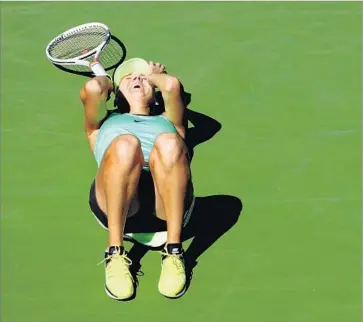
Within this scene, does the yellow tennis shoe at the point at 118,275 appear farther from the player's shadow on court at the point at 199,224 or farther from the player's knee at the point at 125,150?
the player's knee at the point at 125,150

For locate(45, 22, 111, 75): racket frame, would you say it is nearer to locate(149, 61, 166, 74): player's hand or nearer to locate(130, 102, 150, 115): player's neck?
locate(149, 61, 166, 74): player's hand

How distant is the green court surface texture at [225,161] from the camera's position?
17.8 feet

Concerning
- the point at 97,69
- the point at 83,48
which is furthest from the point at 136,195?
the point at 83,48

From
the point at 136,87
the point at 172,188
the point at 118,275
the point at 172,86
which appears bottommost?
the point at 118,275

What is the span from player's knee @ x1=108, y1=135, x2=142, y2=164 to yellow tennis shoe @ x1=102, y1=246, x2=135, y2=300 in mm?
447

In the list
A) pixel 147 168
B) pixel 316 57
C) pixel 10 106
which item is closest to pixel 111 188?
pixel 147 168

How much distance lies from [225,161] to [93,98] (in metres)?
0.87

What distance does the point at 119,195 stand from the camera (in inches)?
213

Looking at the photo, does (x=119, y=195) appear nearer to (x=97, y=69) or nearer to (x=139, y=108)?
(x=139, y=108)

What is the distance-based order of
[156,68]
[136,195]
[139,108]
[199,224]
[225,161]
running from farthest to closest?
[156,68] → [225,161] → [139,108] → [199,224] → [136,195]

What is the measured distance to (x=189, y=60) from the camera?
274 inches

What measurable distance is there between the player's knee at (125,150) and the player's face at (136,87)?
2.22ft

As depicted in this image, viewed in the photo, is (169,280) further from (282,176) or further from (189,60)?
(189,60)

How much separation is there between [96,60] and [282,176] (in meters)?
1.44
